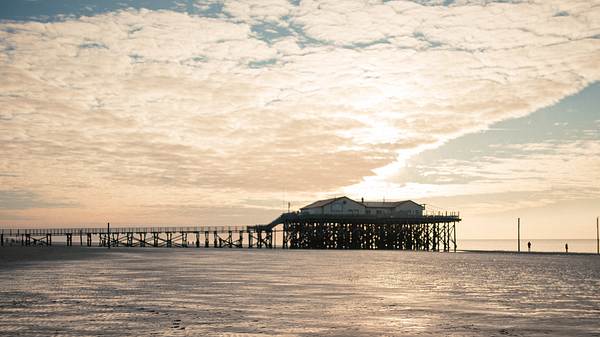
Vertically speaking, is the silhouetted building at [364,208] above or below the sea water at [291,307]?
above

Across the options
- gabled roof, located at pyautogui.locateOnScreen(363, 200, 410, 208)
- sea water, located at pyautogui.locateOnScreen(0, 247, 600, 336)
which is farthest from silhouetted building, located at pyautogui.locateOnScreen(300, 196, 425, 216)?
sea water, located at pyautogui.locateOnScreen(0, 247, 600, 336)

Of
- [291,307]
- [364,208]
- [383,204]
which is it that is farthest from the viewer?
[383,204]

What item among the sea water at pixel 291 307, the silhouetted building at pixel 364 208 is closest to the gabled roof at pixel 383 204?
the silhouetted building at pixel 364 208

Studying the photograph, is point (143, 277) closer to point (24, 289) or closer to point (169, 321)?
point (24, 289)

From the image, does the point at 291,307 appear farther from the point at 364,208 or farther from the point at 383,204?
the point at 383,204

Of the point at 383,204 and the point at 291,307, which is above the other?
the point at 383,204

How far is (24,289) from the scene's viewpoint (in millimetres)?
23203

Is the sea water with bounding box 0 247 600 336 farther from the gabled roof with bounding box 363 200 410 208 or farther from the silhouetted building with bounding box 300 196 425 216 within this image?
the gabled roof with bounding box 363 200 410 208

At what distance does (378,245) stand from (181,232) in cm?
3923

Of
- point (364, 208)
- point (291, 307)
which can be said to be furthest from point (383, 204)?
point (291, 307)

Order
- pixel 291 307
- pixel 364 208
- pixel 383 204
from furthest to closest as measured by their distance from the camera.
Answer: pixel 383 204
pixel 364 208
pixel 291 307

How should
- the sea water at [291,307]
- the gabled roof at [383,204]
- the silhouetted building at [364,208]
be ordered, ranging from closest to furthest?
the sea water at [291,307] < the silhouetted building at [364,208] < the gabled roof at [383,204]

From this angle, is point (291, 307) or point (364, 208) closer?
point (291, 307)

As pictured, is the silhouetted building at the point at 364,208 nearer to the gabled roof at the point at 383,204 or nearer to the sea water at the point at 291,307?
the gabled roof at the point at 383,204
